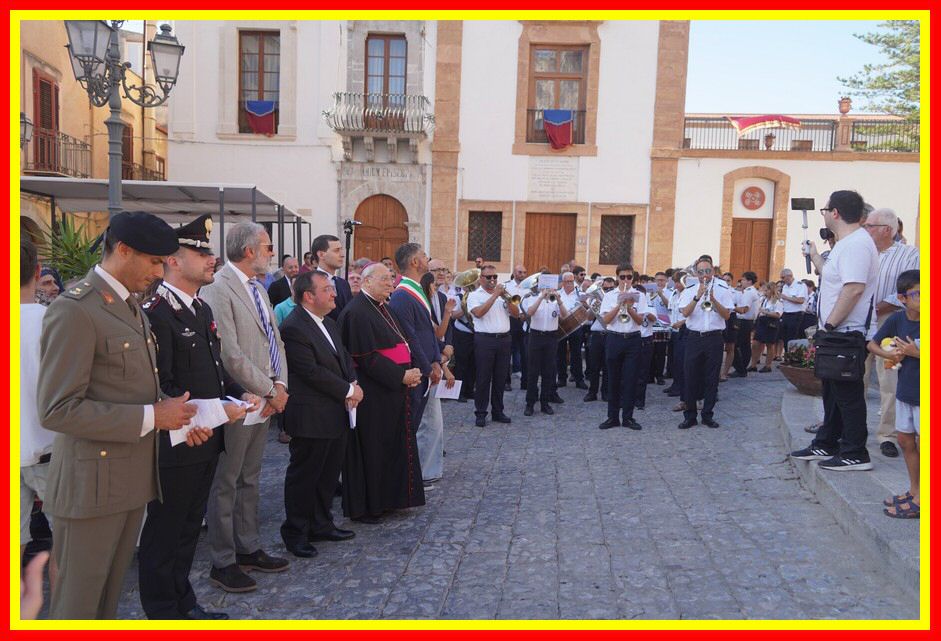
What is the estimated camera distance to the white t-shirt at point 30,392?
331cm

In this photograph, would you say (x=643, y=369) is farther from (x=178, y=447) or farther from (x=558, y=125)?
(x=558, y=125)

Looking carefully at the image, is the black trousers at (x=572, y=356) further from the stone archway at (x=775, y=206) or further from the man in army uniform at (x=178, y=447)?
the stone archway at (x=775, y=206)

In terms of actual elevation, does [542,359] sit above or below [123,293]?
below

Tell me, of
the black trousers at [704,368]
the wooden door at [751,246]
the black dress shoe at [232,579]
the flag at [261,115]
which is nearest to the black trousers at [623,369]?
the black trousers at [704,368]

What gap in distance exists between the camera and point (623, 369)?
8.78 metres

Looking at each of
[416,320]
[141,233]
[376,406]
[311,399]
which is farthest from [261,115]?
[141,233]

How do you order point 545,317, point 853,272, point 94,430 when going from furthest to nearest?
point 545,317
point 853,272
point 94,430

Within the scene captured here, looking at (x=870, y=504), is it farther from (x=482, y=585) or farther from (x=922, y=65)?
(x=922, y=65)

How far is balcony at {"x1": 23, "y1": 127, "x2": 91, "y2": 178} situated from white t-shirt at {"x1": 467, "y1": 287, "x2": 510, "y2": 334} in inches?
483

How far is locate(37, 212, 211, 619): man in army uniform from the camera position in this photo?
8.61 ft

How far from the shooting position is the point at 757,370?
13711 mm

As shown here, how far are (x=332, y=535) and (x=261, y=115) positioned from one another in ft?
58.1

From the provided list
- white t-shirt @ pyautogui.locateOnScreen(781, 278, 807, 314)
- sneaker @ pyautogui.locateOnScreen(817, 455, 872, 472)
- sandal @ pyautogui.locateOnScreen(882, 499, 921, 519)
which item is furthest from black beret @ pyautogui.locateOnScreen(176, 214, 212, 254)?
white t-shirt @ pyautogui.locateOnScreen(781, 278, 807, 314)

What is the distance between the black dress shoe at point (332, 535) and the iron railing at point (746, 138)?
18.6 m
